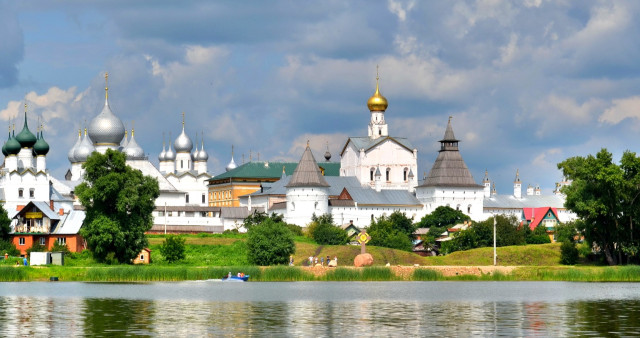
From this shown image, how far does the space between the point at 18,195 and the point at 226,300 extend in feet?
203

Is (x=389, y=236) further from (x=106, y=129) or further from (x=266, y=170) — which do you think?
(x=266, y=170)

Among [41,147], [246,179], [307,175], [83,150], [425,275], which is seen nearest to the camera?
[425,275]

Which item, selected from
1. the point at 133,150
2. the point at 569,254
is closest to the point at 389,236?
the point at 569,254

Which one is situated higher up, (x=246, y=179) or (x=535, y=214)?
(x=246, y=179)

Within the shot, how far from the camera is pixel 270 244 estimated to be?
212 feet

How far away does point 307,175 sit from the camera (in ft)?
364

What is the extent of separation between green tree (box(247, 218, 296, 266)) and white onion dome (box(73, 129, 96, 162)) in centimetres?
6255

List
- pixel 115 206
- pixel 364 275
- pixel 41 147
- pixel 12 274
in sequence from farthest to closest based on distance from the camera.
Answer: pixel 41 147 → pixel 115 206 → pixel 364 275 → pixel 12 274

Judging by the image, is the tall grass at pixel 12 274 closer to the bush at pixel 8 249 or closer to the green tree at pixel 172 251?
the green tree at pixel 172 251

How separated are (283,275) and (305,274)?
1240mm

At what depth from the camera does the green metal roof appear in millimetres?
141500

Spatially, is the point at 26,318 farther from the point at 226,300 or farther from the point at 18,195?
the point at 18,195

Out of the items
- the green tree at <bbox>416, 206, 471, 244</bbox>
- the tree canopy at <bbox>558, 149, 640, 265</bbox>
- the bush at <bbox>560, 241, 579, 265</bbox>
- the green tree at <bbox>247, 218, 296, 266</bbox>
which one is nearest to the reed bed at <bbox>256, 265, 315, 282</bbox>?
the green tree at <bbox>247, 218, 296, 266</bbox>

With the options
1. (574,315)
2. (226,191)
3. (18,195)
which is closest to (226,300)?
(574,315)
